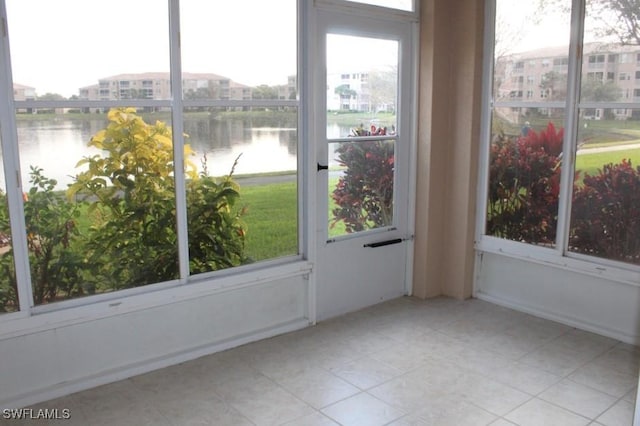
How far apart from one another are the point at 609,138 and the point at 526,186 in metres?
0.65

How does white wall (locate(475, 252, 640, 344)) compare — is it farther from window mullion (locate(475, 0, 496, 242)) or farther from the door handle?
the door handle

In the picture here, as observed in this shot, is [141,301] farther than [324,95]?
No

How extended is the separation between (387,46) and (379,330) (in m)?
1.98

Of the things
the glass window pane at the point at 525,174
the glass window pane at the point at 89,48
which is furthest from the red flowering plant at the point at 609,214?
the glass window pane at the point at 89,48

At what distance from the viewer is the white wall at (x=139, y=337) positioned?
2.79m

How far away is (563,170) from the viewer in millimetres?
3736

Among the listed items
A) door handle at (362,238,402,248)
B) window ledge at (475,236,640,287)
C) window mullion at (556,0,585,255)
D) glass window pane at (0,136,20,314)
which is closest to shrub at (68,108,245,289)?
glass window pane at (0,136,20,314)

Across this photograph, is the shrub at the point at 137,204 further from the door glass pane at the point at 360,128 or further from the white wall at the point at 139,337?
the door glass pane at the point at 360,128

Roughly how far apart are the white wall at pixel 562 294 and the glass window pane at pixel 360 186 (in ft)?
2.92

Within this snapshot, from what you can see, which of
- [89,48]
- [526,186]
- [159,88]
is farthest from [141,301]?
[526,186]

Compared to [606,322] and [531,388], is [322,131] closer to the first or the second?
[531,388]

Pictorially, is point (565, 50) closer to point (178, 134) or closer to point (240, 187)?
point (240, 187)

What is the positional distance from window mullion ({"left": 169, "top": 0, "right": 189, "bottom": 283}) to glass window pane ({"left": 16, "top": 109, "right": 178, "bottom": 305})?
0.14ft

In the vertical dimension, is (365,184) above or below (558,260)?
above
